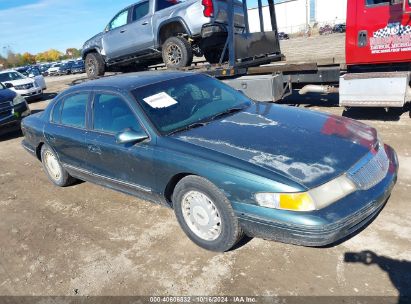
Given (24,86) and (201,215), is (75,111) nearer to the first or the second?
(201,215)

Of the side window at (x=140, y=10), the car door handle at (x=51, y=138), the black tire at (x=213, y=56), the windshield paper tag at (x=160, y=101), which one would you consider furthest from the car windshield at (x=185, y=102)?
the black tire at (x=213, y=56)

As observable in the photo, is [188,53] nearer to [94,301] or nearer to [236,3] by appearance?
[236,3]

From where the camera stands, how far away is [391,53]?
614 centimetres

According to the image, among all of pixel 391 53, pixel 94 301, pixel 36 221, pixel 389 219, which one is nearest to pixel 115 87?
pixel 36 221

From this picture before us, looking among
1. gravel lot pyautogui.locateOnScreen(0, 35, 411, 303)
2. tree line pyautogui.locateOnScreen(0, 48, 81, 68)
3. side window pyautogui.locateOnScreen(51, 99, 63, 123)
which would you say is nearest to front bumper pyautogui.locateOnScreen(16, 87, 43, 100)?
side window pyautogui.locateOnScreen(51, 99, 63, 123)

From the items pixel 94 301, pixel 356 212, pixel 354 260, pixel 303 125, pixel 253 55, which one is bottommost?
pixel 94 301

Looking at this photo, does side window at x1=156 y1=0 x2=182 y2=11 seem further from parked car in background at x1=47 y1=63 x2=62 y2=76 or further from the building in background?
the building in background

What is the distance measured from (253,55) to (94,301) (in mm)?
6376

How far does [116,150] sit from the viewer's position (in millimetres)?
3742

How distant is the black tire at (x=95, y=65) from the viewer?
32.8 ft

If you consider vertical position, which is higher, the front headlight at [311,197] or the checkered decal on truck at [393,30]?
the checkered decal on truck at [393,30]

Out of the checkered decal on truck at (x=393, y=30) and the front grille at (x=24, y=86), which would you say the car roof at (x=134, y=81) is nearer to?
the checkered decal on truck at (x=393, y=30)

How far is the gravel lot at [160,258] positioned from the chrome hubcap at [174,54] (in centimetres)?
426

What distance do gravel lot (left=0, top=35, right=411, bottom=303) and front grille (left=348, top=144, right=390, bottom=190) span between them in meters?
0.54
